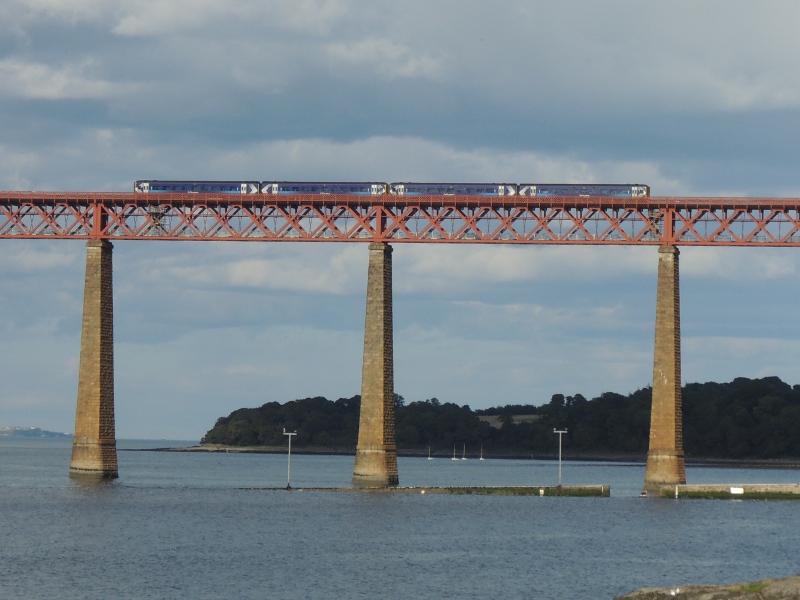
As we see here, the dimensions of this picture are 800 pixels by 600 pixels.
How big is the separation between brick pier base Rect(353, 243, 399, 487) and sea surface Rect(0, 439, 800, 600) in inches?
118

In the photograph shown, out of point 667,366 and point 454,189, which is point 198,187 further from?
point 667,366

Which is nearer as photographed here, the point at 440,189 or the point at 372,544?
the point at 372,544

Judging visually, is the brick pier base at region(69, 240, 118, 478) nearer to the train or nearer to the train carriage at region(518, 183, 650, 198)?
the train

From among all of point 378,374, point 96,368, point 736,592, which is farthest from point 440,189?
point 736,592

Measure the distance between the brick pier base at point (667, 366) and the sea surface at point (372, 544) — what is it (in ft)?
12.8

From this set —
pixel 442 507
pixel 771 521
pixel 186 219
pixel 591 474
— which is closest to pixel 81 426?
pixel 186 219

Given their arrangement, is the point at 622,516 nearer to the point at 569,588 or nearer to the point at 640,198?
the point at 640,198

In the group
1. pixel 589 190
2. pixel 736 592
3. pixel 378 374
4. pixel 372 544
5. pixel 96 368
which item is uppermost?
pixel 589 190

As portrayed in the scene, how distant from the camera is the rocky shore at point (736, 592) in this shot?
143ft

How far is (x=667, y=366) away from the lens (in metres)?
92.3

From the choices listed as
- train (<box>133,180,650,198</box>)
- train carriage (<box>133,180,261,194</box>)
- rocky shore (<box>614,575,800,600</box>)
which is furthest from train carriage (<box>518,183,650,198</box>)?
rocky shore (<box>614,575,800,600</box>)

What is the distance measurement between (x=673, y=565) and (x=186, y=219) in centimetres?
4685

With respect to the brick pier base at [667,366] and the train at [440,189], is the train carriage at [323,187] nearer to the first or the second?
the train at [440,189]

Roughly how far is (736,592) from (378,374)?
4943 cm
